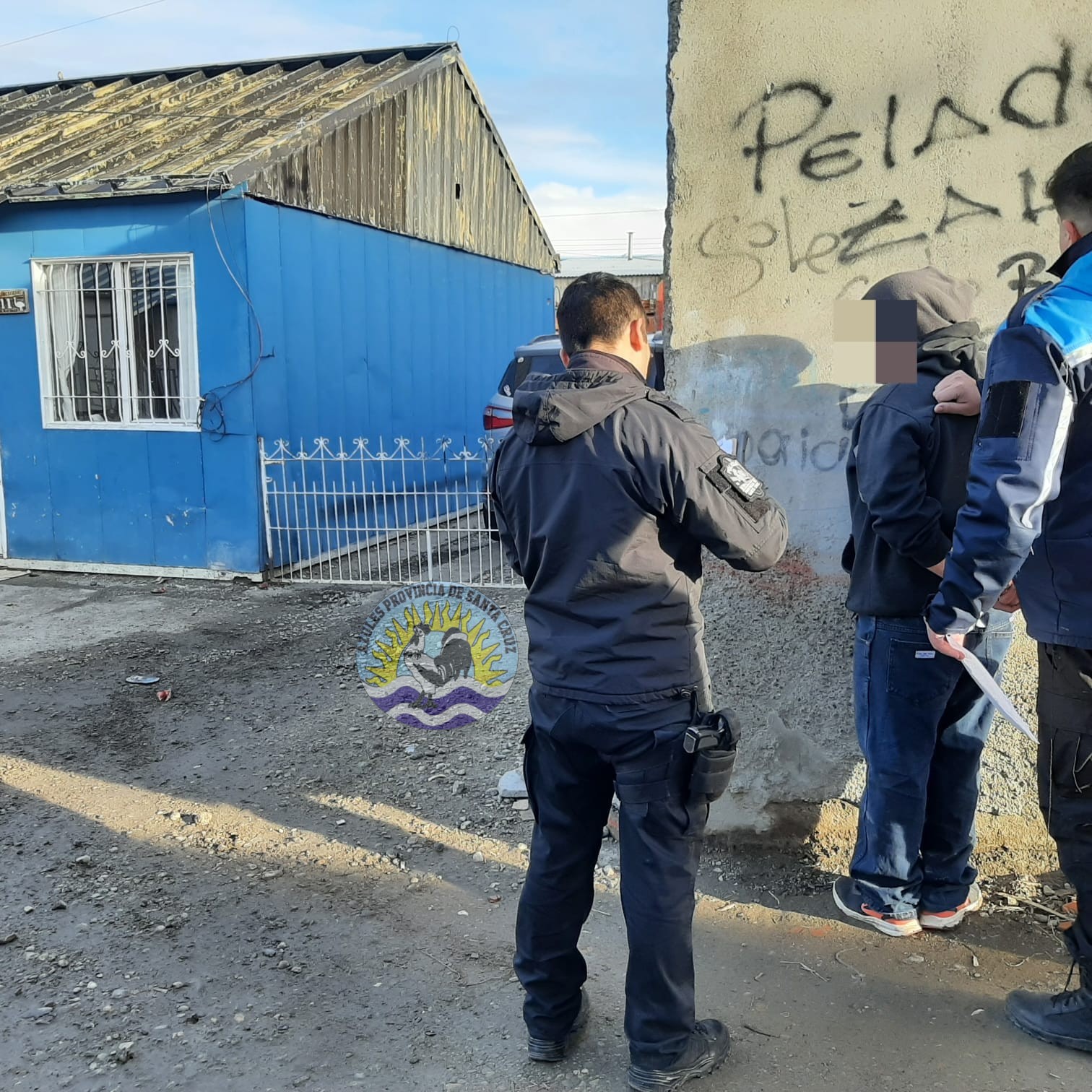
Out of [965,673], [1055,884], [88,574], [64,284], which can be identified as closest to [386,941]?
[965,673]

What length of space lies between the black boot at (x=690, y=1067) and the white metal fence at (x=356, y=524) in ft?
15.4

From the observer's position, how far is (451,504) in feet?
34.7

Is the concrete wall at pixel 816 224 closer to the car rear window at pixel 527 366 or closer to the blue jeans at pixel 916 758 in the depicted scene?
the blue jeans at pixel 916 758

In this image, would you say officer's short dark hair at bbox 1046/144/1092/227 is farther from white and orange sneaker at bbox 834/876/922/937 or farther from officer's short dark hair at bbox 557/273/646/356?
white and orange sneaker at bbox 834/876/922/937

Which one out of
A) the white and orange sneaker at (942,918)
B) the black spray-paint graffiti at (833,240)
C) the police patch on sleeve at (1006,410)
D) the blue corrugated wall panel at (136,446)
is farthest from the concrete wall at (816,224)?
the blue corrugated wall panel at (136,446)

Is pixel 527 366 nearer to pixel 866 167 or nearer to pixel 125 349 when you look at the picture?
pixel 125 349

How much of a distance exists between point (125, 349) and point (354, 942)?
254 inches

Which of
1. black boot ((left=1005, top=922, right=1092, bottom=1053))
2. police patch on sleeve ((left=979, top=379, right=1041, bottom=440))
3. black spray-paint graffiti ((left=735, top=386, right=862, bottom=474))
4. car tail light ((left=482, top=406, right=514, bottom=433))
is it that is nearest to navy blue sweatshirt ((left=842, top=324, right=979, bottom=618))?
police patch on sleeve ((left=979, top=379, right=1041, bottom=440))

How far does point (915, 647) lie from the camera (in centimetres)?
268

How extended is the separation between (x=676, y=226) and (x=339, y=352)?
19.7 ft

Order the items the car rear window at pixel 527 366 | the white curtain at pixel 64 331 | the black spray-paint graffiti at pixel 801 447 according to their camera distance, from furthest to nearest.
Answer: the car rear window at pixel 527 366 → the white curtain at pixel 64 331 → the black spray-paint graffiti at pixel 801 447

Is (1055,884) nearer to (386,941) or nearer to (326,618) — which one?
(386,941)

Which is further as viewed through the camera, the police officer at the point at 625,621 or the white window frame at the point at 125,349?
the white window frame at the point at 125,349

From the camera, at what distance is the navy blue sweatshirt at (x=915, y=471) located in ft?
8.25
